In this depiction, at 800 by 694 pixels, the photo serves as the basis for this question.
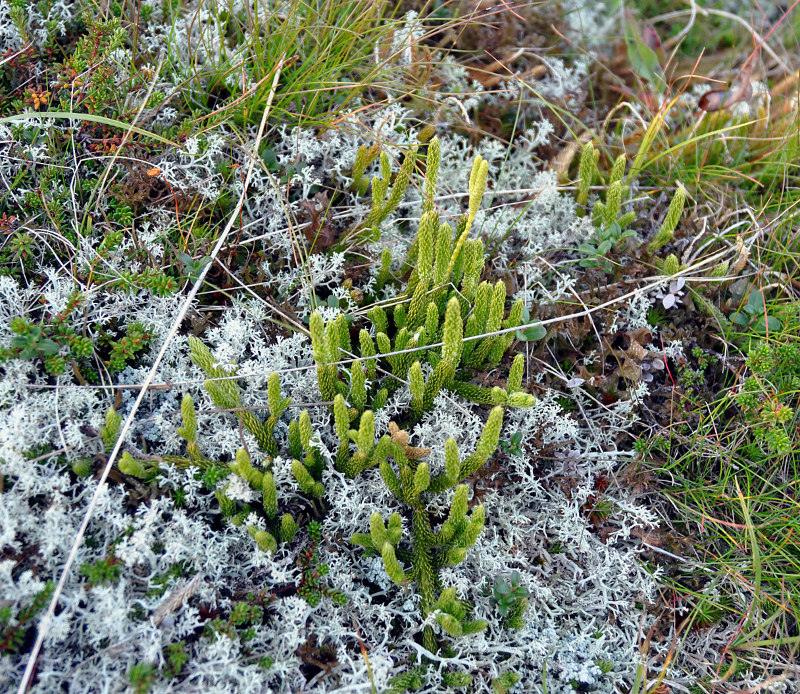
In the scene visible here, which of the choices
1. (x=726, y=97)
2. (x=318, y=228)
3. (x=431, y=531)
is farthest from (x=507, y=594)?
(x=726, y=97)

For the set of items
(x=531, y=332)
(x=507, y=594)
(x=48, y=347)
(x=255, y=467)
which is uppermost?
(x=48, y=347)

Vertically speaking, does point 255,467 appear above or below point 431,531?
above

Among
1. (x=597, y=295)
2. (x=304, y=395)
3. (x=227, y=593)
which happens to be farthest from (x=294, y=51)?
(x=227, y=593)

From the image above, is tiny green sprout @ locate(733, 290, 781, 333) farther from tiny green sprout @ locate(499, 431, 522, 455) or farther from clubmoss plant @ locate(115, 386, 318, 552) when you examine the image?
clubmoss plant @ locate(115, 386, 318, 552)

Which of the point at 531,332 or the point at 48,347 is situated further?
the point at 531,332

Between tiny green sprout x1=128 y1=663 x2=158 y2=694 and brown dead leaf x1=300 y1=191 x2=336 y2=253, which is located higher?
brown dead leaf x1=300 y1=191 x2=336 y2=253

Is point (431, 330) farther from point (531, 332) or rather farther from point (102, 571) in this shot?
point (102, 571)

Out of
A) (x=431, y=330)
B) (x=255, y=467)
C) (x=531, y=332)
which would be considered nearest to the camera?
(x=255, y=467)

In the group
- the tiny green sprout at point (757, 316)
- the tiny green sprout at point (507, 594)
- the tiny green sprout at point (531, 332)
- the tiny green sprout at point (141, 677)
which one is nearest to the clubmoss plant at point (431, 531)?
the tiny green sprout at point (507, 594)

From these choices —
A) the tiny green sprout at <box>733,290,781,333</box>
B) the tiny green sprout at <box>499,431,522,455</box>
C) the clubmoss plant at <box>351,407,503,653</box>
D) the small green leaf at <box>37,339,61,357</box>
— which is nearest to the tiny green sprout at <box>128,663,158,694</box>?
the clubmoss plant at <box>351,407,503,653</box>

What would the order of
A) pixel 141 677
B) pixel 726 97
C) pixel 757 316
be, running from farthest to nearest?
1. pixel 726 97
2. pixel 757 316
3. pixel 141 677

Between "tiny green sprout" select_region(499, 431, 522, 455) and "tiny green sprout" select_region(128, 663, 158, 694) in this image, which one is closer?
"tiny green sprout" select_region(128, 663, 158, 694)

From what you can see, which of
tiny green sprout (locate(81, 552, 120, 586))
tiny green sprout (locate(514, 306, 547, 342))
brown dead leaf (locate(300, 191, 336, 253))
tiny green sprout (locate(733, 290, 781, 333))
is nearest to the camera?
tiny green sprout (locate(81, 552, 120, 586))

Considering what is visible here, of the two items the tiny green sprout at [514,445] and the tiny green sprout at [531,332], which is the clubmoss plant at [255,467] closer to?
the tiny green sprout at [514,445]
